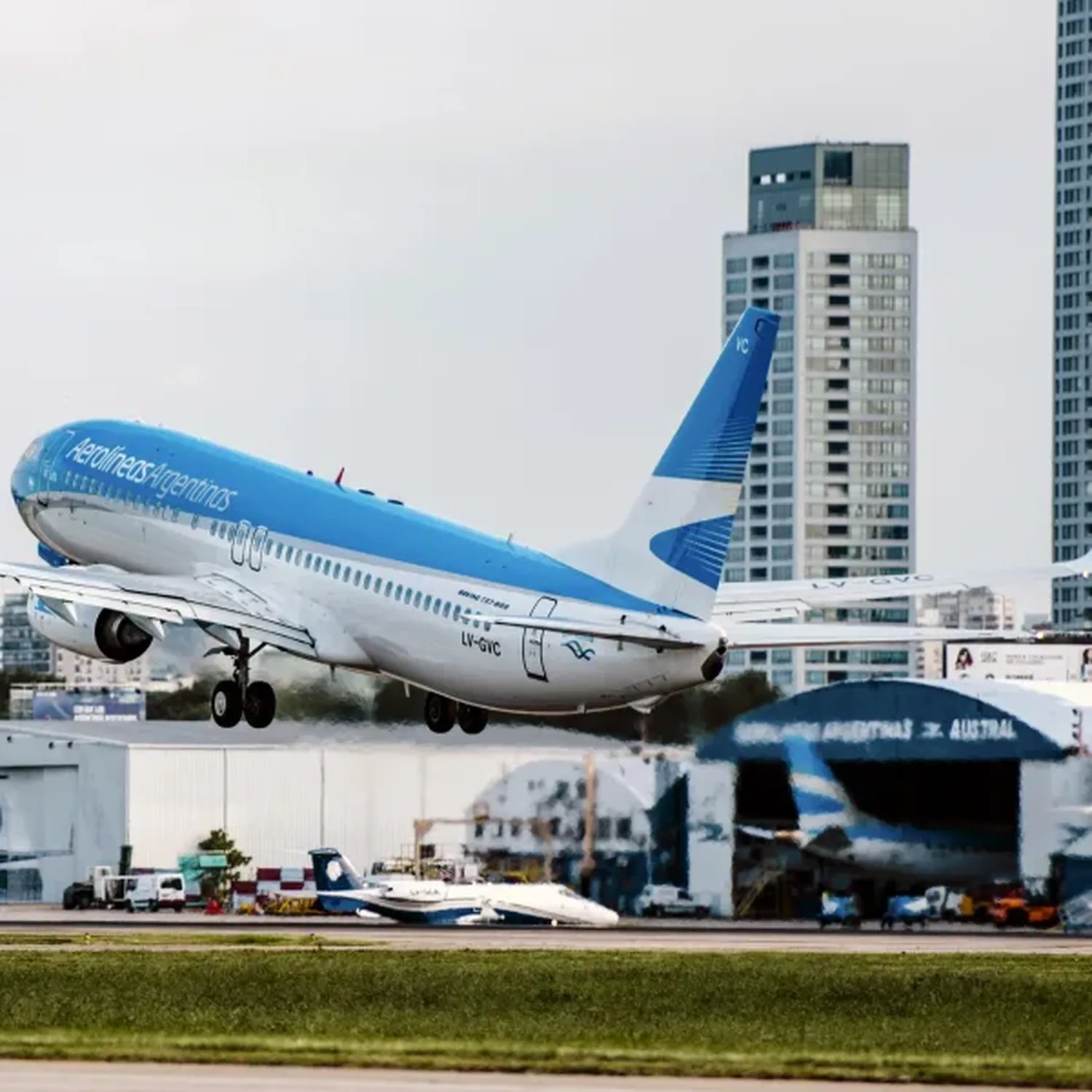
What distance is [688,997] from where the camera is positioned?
7056 centimetres

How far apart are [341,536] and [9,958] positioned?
16.3 meters

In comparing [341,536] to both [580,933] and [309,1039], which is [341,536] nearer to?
[309,1039]

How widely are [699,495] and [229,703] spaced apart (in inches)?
657

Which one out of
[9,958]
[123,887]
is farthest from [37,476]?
[123,887]

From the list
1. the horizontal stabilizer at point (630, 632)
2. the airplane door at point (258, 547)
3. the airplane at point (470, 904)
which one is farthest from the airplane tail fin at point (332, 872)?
the horizontal stabilizer at point (630, 632)

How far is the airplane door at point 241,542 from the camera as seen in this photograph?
3214 inches

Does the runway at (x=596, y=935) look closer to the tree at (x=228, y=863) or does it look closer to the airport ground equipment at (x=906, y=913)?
the airport ground equipment at (x=906, y=913)

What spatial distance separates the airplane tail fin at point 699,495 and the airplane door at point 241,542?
12644 millimetres

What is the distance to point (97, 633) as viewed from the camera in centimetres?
8175

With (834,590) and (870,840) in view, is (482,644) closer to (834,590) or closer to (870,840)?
(834,590)

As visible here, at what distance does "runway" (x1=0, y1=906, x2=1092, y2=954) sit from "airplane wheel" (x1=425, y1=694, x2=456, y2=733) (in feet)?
46.1

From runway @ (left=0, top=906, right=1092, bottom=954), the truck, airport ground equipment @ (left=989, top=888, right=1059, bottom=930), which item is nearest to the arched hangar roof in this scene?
airport ground equipment @ (left=989, top=888, right=1059, bottom=930)

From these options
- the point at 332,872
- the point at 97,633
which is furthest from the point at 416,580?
the point at 332,872

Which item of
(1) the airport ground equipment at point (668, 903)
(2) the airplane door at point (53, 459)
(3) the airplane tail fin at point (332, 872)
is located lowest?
(1) the airport ground equipment at point (668, 903)
